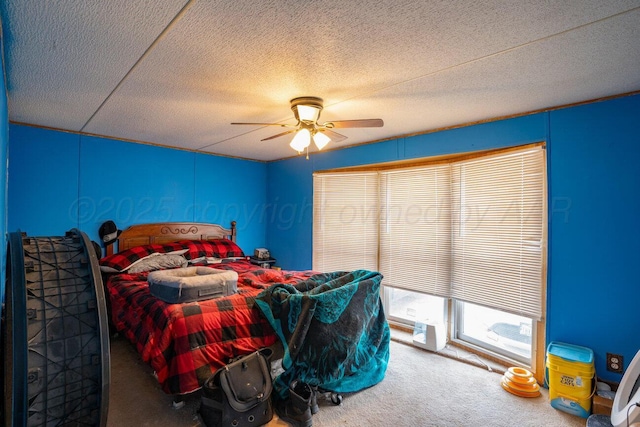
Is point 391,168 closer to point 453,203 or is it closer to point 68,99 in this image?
point 453,203

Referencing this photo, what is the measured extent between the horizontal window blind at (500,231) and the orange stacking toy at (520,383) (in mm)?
496

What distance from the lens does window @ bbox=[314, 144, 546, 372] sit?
288 centimetres

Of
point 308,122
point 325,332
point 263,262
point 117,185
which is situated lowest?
point 325,332

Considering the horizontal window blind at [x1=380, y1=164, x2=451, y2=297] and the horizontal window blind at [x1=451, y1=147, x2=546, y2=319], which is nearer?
the horizontal window blind at [x1=451, y1=147, x2=546, y2=319]

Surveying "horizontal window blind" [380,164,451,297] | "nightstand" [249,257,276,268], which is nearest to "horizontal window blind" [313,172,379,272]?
"horizontal window blind" [380,164,451,297]

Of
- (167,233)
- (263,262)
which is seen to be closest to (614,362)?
(263,262)

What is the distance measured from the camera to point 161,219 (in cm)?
432

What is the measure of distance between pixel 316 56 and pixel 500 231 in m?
2.41

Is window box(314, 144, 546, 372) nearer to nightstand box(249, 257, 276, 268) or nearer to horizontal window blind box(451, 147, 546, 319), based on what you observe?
horizontal window blind box(451, 147, 546, 319)

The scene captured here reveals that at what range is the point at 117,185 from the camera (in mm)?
3951

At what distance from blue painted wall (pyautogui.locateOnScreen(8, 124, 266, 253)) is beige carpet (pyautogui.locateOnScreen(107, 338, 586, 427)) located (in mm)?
1784

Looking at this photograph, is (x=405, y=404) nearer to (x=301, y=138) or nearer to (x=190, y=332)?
(x=190, y=332)

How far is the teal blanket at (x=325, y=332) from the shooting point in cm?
236

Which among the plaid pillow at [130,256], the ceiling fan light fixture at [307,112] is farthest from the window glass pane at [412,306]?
the plaid pillow at [130,256]
